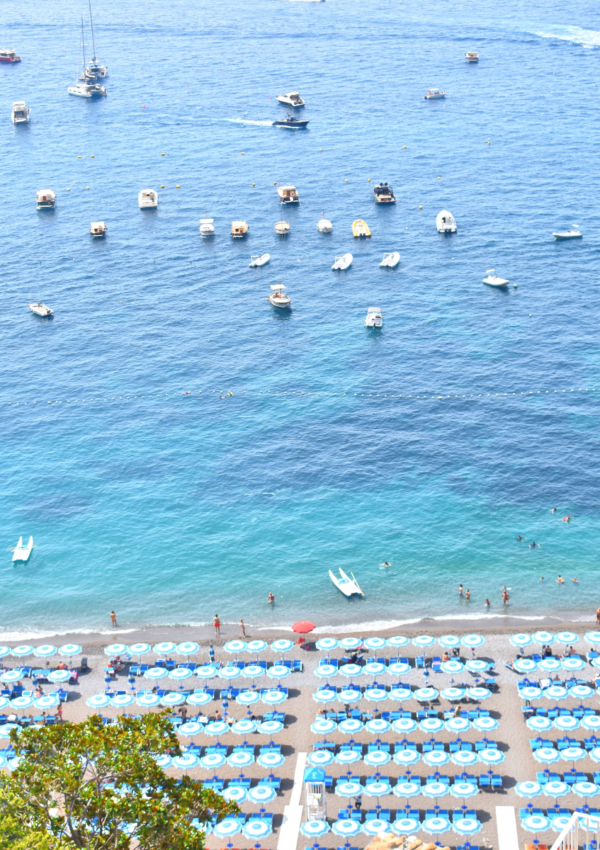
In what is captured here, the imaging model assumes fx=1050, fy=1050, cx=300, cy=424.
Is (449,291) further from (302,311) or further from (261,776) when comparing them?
(261,776)

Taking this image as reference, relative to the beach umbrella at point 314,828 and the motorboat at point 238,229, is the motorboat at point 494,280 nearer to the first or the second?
the motorboat at point 238,229

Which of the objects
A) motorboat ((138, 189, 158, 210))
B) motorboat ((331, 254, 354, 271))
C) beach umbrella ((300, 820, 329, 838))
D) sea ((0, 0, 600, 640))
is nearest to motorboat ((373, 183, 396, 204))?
sea ((0, 0, 600, 640))

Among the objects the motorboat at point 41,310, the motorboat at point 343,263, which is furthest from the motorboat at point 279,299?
the motorboat at point 41,310

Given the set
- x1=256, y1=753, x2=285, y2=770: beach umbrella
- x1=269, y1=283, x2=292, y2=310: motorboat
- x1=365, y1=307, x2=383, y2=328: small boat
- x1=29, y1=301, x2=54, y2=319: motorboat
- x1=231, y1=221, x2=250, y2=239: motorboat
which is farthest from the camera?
x1=231, y1=221, x2=250, y2=239: motorboat

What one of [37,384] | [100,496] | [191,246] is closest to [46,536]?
[100,496]

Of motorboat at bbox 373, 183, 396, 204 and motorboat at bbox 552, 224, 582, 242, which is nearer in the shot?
motorboat at bbox 552, 224, 582, 242

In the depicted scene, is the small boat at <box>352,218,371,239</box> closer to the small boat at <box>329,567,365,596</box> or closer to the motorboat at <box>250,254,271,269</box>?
the motorboat at <box>250,254,271,269</box>

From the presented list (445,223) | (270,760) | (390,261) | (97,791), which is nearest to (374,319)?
(390,261)
